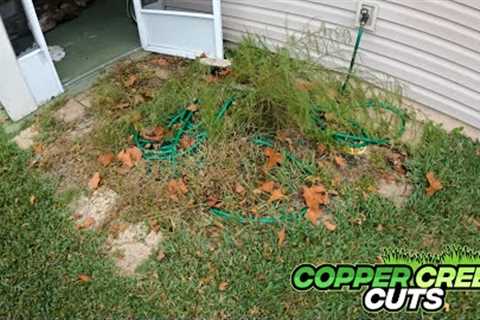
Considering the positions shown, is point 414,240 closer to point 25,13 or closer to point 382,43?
point 382,43

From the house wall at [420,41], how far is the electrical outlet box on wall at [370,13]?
0.08 ft

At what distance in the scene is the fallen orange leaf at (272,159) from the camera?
2.40 metres

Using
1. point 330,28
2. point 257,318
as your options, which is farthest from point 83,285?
point 330,28

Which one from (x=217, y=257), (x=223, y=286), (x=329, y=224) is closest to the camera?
(x=223, y=286)

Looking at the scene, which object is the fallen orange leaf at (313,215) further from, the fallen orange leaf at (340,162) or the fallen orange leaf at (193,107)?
the fallen orange leaf at (193,107)

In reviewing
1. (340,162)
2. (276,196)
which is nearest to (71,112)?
(276,196)

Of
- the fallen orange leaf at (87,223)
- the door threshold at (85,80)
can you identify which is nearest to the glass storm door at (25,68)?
the door threshold at (85,80)

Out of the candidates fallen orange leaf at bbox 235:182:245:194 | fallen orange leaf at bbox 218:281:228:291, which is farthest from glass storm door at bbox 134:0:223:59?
fallen orange leaf at bbox 218:281:228:291

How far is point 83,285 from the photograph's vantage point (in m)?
2.00

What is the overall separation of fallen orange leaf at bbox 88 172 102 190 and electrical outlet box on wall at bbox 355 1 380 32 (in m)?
1.89

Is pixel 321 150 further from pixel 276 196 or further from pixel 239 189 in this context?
pixel 239 189

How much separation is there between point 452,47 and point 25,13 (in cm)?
261

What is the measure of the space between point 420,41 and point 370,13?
0.35 metres

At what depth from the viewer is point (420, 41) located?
261cm
